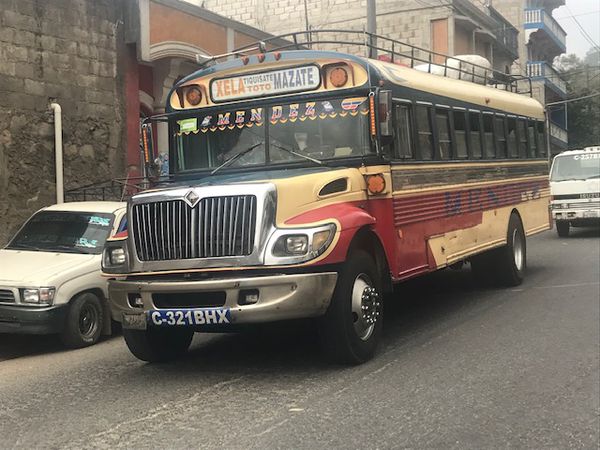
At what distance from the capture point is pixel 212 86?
7098 millimetres

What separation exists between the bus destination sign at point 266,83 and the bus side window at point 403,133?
0.95 m

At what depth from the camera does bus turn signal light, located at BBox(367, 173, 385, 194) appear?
20.9 feet

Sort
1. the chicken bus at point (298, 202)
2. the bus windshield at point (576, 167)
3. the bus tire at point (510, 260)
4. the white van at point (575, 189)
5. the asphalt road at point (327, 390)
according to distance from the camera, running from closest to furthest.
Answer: the asphalt road at point (327, 390) < the chicken bus at point (298, 202) < the bus tire at point (510, 260) < the white van at point (575, 189) < the bus windshield at point (576, 167)

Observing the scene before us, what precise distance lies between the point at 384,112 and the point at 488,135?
3737mm

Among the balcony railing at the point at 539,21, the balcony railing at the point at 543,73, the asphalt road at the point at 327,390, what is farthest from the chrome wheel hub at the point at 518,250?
the balcony railing at the point at 539,21

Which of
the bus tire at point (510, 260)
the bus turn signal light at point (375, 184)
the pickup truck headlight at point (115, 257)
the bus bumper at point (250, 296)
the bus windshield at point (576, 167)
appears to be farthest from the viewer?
the bus windshield at point (576, 167)

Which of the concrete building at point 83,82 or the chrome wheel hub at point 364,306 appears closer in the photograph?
the chrome wheel hub at point 364,306

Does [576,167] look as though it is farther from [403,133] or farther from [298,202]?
[298,202]

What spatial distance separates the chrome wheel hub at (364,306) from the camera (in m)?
5.92

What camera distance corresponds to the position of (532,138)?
449 inches

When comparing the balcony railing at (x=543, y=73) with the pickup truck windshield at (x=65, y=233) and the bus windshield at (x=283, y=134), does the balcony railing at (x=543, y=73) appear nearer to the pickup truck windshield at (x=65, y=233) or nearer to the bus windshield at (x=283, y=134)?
the pickup truck windshield at (x=65, y=233)

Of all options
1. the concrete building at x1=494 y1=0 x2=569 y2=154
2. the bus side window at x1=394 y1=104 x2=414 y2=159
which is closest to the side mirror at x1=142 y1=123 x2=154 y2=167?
the bus side window at x1=394 y1=104 x2=414 y2=159

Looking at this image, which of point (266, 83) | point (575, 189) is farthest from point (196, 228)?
point (575, 189)

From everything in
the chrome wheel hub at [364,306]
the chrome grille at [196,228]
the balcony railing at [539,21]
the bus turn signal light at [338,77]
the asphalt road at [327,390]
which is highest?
the balcony railing at [539,21]
